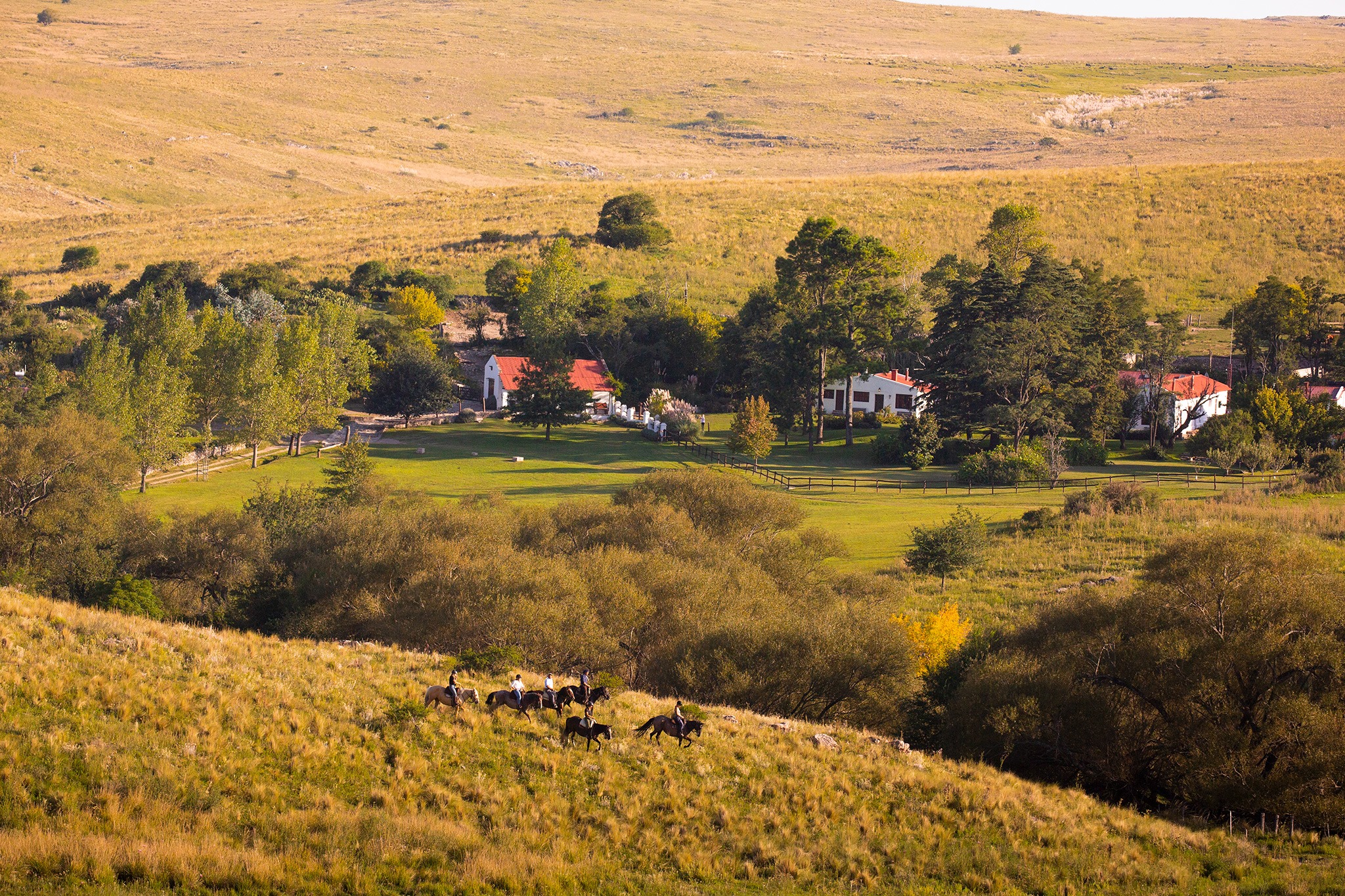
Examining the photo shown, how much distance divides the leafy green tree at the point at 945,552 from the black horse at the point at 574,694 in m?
22.0

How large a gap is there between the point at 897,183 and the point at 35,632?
12940 cm

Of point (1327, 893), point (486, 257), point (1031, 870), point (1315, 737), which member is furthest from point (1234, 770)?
point (486, 257)

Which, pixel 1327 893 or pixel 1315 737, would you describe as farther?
pixel 1315 737

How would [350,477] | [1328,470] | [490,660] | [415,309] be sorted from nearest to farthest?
[490,660]
[350,477]
[1328,470]
[415,309]

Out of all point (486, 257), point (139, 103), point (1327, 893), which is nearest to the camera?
point (1327, 893)

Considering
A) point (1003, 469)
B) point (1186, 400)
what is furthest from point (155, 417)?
point (1186, 400)

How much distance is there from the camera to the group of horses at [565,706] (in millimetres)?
20000

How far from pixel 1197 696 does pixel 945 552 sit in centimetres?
1763

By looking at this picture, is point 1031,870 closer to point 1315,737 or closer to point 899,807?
point 899,807

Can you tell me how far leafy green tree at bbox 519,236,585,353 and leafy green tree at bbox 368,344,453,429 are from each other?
7.90 metres

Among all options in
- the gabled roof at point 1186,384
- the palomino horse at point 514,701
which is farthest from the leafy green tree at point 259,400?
the gabled roof at point 1186,384

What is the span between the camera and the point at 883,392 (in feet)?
278

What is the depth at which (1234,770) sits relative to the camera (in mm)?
22094

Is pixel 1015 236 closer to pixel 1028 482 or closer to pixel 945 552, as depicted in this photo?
pixel 1028 482
